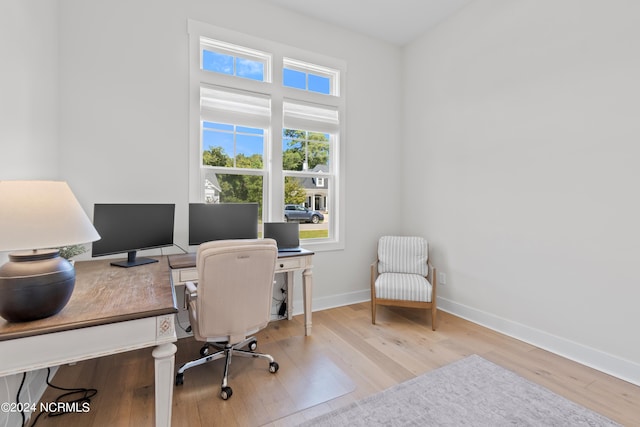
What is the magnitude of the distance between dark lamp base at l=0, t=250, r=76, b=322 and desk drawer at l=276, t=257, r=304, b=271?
1.56 m

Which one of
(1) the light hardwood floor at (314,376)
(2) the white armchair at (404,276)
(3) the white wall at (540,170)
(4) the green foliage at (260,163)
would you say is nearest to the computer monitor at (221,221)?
(4) the green foliage at (260,163)

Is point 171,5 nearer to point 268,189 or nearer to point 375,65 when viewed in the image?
point 268,189

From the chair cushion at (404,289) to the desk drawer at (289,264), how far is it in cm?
90

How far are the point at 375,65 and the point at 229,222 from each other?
9.19ft

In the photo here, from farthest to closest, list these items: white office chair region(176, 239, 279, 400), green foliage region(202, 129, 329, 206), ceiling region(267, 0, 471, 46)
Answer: ceiling region(267, 0, 471, 46)
green foliage region(202, 129, 329, 206)
white office chair region(176, 239, 279, 400)

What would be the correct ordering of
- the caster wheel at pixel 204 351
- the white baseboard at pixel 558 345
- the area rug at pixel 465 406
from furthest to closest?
1. the caster wheel at pixel 204 351
2. the white baseboard at pixel 558 345
3. the area rug at pixel 465 406

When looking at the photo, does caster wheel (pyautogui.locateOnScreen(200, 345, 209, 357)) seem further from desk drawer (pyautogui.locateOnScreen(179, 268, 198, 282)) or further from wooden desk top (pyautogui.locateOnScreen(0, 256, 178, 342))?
wooden desk top (pyautogui.locateOnScreen(0, 256, 178, 342))

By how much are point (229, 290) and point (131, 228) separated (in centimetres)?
105

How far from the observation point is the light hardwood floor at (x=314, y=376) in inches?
70.0

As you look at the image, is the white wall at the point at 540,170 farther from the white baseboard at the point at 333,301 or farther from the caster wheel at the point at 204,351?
the caster wheel at the point at 204,351

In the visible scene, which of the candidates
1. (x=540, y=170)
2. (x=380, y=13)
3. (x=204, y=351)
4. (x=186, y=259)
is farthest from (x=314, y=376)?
(x=380, y=13)

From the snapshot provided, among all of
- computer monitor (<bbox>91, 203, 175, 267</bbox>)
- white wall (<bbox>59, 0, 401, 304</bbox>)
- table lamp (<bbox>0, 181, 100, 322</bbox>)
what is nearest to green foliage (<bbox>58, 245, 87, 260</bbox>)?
computer monitor (<bbox>91, 203, 175, 267</bbox>)

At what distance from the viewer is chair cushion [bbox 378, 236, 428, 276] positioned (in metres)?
3.44

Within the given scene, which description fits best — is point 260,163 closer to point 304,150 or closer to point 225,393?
point 304,150
